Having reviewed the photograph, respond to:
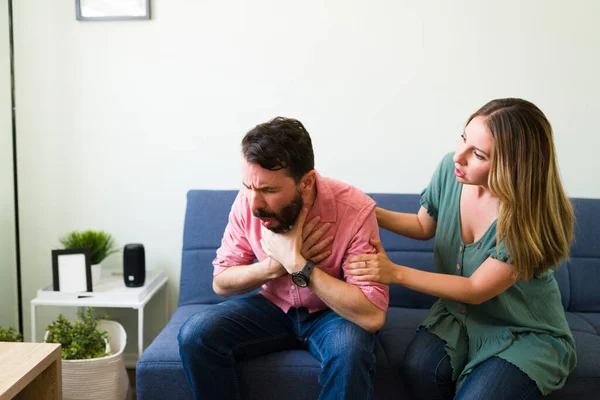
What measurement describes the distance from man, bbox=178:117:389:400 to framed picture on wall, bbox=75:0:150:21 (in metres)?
1.18

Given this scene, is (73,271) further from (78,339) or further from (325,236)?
(325,236)

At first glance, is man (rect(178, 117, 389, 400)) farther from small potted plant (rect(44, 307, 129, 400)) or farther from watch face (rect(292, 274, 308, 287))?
small potted plant (rect(44, 307, 129, 400))

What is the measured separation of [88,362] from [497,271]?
1.47 m

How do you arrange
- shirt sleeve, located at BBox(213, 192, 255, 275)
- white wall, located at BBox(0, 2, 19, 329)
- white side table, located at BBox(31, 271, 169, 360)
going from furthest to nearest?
white wall, located at BBox(0, 2, 19, 329) → white side table, located at BBox(31, 271, 169, 360) → shirt sleeve, located at BBox(213, 192, 255, 275)

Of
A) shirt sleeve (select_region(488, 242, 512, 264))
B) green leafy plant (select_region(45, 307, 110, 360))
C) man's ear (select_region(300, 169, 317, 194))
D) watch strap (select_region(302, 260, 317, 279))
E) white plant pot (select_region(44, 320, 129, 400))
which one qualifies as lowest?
white plant pot (select_region(44, 320, 129, 400))

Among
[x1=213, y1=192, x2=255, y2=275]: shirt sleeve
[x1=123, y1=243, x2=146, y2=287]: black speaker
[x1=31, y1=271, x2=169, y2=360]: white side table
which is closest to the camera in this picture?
[x1=213, y1=192, x2=255, y2=275]: shirt sleeve

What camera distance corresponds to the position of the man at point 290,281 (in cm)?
151

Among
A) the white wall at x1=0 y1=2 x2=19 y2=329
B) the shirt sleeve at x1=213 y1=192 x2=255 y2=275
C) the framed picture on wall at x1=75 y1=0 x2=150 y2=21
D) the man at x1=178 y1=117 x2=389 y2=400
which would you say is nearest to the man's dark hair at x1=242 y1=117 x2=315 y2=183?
the man at x1=178 y1=117 x2=389 y2=400

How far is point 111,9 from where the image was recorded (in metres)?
2.42

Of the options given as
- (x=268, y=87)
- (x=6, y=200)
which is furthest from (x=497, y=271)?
(x=6, y=200)

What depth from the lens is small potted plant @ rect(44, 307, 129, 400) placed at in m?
1.99

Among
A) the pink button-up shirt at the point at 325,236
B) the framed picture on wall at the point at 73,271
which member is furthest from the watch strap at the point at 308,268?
the framed picture on wall at the point at 73,271

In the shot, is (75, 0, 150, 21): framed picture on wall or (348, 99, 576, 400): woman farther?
(75, 0, 150, 21): framed picture on wall

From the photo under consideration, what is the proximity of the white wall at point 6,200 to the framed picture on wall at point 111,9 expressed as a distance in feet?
1.03
